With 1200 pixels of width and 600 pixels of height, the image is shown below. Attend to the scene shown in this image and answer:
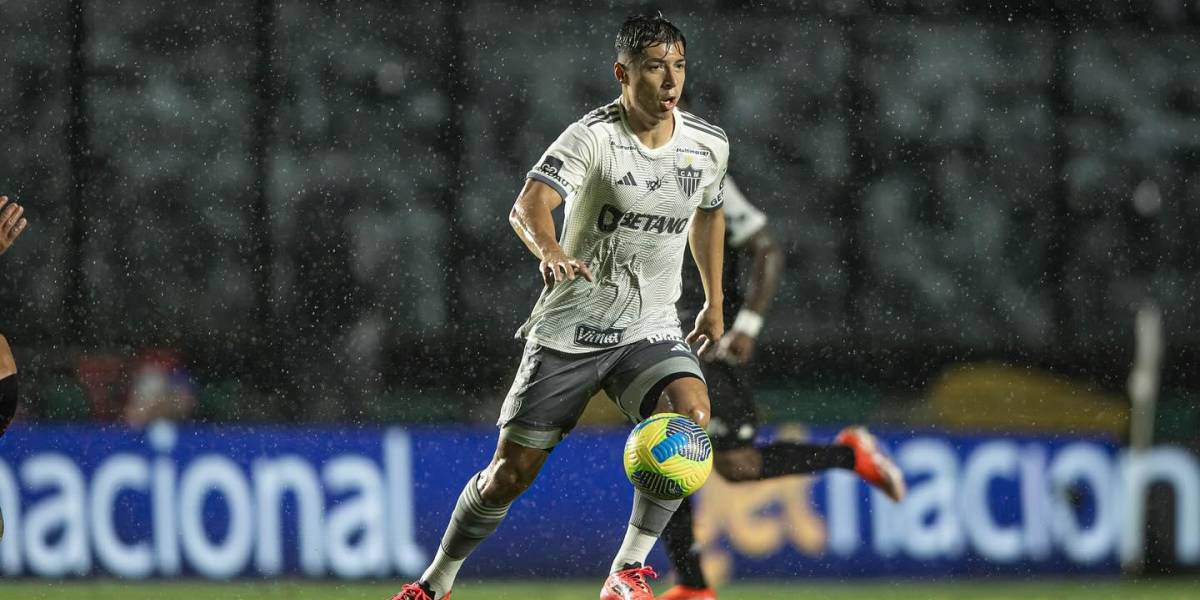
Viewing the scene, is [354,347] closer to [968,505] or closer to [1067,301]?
[968,505]

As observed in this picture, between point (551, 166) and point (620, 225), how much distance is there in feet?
0.87

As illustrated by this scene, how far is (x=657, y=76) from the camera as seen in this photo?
4699 mm

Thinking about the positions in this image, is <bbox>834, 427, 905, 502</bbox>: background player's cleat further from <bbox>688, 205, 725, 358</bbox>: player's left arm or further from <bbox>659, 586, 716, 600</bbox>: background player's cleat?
<bbox>688, 205, 725, 358</bbox>: player's left arm

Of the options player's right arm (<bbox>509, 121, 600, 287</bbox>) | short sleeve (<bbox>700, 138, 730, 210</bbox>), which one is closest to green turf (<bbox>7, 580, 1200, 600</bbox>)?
short sleeve (<bbox>700, 138, 730, 210</bbox>)

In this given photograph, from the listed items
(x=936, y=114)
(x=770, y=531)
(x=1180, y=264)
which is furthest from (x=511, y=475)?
(x=1180, y=264)

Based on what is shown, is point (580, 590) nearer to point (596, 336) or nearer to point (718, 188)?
point (596, 336)

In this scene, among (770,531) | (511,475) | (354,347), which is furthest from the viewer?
(354,347)

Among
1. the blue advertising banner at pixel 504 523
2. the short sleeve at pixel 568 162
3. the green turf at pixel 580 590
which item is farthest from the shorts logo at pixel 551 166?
the blue advertising banner at pixel 504 523

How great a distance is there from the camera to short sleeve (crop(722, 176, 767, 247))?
6.26 m

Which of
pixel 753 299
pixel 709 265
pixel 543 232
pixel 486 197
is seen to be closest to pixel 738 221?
pixel 753 299

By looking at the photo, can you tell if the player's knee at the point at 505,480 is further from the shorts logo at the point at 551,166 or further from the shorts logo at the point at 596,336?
the shorts logo at the point at 551,166

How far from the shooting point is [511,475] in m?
4.88

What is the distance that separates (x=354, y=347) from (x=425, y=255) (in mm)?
487

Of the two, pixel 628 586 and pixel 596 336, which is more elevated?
pixel 596 336
